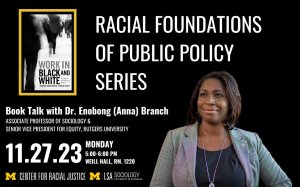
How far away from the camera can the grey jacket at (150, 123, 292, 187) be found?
2307 millimetres

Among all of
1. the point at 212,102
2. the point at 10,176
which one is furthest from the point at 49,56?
the point at 212,102

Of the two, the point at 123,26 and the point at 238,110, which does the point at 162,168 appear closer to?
the point at 238,110

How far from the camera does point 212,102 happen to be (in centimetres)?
235

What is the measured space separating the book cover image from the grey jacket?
1096 millimetres

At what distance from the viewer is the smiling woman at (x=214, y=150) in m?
2.29

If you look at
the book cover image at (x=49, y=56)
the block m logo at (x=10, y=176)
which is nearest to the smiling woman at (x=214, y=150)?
the book cover image at (x=49, y=56)

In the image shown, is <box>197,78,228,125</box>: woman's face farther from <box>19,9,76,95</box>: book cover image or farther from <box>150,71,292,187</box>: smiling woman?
<box>19,9,76,95</box>: book cover image

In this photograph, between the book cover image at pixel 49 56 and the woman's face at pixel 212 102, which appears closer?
the woman's face at pixel 212 102

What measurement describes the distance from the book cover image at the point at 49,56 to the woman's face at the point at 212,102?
1.15m

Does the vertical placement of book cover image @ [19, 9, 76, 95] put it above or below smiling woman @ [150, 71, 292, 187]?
above

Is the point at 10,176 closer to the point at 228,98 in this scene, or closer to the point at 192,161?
the point at 192,161

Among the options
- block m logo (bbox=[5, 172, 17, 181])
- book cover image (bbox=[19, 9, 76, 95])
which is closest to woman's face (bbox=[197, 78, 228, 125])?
book cover image (bbox=[19, 9, 76, 95])

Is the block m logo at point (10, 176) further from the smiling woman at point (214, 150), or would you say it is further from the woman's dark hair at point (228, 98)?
the woman's dark hair at point (228, 98)

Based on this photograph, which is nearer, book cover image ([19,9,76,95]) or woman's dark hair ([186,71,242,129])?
woman's dark hair ([186,71,242,129])
